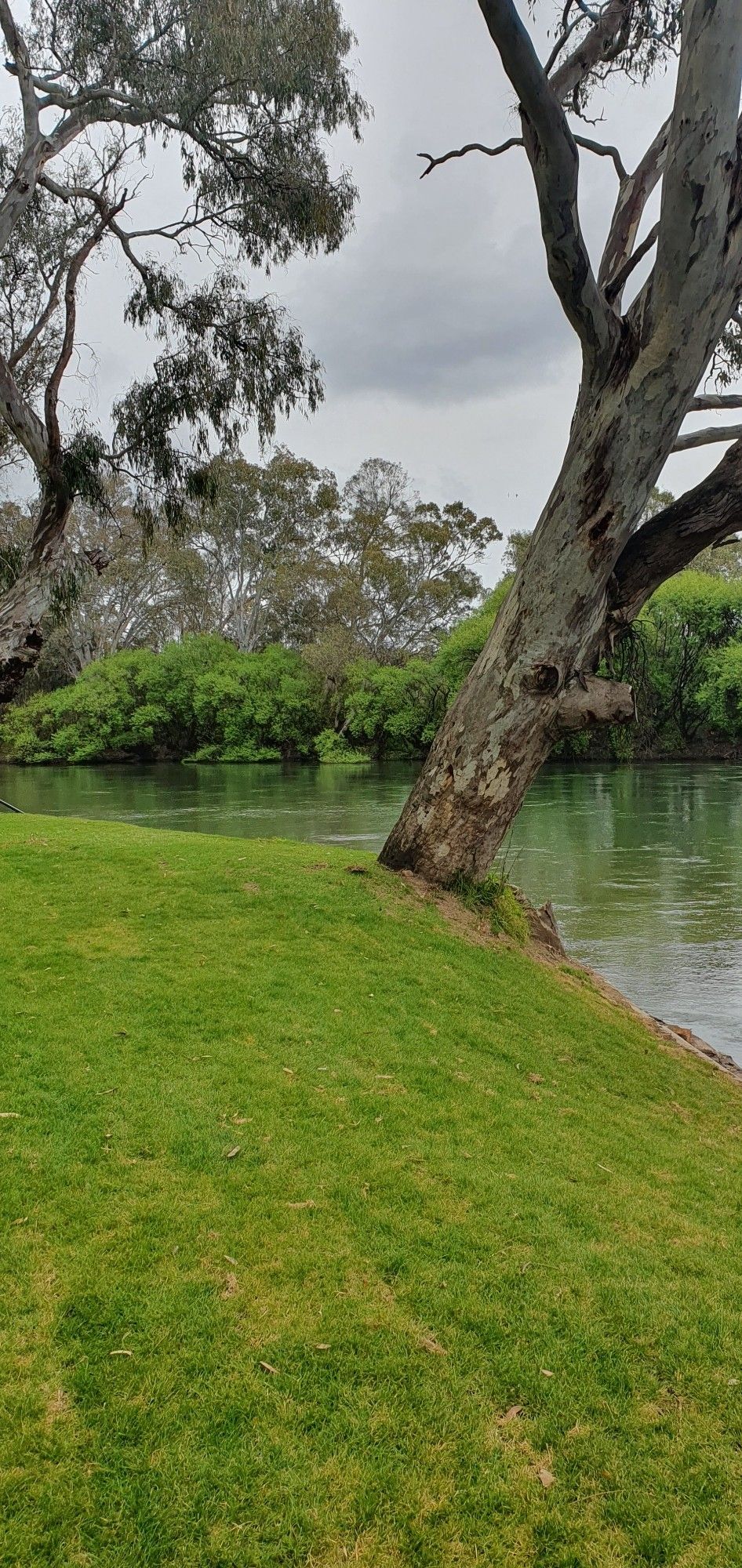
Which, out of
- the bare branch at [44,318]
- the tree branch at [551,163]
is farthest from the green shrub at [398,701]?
the tree branch at [551,163]

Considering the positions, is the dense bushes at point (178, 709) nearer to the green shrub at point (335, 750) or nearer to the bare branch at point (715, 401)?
the green shrub at point (335, 750)

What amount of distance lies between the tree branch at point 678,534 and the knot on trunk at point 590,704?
433mm

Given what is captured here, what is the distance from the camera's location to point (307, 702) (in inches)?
1436

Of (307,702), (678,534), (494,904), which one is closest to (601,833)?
(494,904)

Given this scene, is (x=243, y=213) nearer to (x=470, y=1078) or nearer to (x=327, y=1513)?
(x=470, y=1078)

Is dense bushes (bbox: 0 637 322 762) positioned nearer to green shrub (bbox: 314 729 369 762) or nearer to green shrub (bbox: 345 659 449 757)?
green shrub (bbox: 314 729 369 762)

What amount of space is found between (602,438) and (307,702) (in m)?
31.5

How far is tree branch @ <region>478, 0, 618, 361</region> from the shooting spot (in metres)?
4.45

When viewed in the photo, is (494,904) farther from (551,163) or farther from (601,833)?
(601,833)

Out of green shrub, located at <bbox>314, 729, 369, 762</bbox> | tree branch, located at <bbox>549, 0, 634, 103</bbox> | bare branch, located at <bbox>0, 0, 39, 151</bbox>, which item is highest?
bare branch, located at <bbox>0, 0, 39, 151</bbox>

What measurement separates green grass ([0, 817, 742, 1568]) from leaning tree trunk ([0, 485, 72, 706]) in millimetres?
3442

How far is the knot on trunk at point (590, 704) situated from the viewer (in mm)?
5656

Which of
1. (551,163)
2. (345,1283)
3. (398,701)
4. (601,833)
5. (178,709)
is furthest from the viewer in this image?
(178,709)

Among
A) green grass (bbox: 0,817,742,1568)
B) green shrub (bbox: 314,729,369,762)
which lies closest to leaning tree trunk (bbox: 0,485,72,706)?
green grass (bbox: 0,817,742,1568)
